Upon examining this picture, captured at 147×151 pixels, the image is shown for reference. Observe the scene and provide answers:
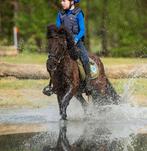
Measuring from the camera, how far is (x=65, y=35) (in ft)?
41.5

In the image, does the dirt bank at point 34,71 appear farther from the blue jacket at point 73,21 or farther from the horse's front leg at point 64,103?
the horse's front leg at point 64,103

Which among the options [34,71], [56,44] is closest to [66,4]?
[56,44]

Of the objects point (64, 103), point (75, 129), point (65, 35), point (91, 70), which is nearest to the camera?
point (65, 35)

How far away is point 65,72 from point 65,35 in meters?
0.81

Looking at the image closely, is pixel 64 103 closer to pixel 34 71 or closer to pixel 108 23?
pixel 34 71

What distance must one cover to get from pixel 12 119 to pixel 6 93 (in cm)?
432

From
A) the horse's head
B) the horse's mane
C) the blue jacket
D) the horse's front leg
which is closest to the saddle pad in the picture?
the blue jacket

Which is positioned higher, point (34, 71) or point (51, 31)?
point (51, 31)

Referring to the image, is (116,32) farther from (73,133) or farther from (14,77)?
(73,133)

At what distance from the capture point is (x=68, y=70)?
1312 centimetres

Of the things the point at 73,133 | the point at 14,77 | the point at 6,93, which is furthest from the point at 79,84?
the point at 14,77

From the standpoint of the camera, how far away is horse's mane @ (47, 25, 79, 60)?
12.4 metres

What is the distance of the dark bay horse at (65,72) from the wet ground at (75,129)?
1.08ft

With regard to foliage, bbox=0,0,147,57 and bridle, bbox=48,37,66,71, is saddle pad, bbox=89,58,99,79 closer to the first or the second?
bridle, bbox=48,37,66,71
